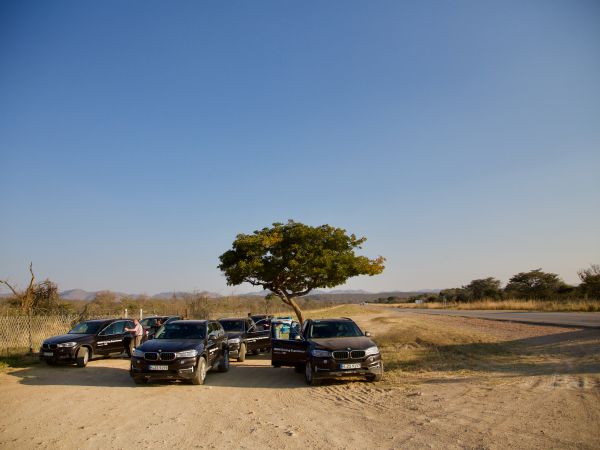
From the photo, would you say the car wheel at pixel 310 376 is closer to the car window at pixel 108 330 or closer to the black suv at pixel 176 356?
the black suv at pixel 176 356

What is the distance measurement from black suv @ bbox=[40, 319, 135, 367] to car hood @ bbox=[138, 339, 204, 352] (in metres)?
4.84

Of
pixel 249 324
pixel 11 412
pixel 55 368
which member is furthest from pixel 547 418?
pixel 55 368

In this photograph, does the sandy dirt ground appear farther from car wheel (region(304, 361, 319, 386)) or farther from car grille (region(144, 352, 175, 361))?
car grille (region(144, 352, 175, 361))

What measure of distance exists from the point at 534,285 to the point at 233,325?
5903 centimetres

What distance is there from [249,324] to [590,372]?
11.9m

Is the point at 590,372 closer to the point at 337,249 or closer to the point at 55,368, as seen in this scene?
the point at 337,249

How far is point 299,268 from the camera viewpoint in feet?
64.9

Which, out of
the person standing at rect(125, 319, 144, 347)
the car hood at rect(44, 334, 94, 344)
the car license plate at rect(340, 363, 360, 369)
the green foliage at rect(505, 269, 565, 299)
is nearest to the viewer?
the car license plate at rect(340, 363, 360, 369)

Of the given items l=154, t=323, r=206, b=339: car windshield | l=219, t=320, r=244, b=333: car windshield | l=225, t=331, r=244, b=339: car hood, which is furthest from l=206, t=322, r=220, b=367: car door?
l=219, t=320, r=244, b=333: car windshield

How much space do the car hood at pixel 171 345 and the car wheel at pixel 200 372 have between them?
36 centimetres

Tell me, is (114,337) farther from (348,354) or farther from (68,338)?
(348,354)

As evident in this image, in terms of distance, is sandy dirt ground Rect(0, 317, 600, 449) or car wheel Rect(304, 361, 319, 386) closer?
sandy dirt ground Rect(0, 317, 600, 449)

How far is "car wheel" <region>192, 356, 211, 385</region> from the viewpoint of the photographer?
36.2 feet

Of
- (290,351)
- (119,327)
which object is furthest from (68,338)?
(290,351)
